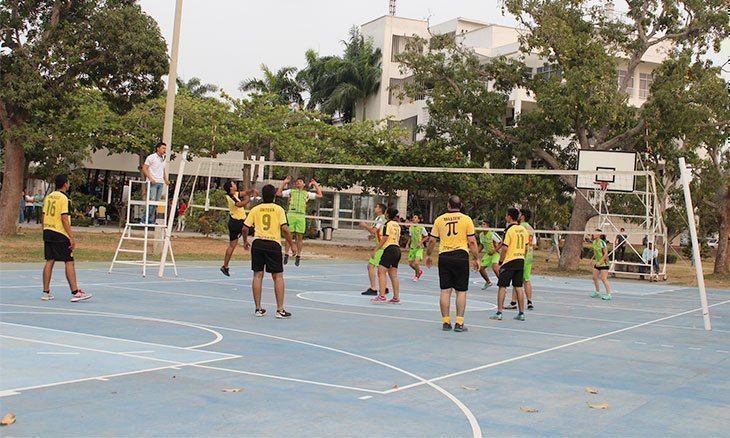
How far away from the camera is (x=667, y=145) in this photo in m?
31.1

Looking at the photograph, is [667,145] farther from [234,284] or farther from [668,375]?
[668,375]

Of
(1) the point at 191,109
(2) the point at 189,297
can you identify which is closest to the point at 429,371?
(2) the point at 189,297

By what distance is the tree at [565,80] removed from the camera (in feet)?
95.7

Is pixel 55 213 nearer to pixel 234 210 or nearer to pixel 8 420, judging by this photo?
pixel 234 210

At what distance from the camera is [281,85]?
186 feet

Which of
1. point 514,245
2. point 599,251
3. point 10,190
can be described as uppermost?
point 10,190

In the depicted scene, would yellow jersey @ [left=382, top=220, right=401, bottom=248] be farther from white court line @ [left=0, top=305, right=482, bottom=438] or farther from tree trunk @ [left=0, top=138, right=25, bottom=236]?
tree trunk @ [left=0, top=138, right=25, bottom=236]

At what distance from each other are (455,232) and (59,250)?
580 cm

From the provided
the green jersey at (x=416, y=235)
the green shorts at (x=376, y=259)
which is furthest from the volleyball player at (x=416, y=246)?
the green shorts at (x=376, y=259)

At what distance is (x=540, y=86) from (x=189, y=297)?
66.0 feet

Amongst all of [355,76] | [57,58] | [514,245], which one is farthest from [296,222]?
[355,76]

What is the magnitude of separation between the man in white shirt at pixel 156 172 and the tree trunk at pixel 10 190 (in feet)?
43.7

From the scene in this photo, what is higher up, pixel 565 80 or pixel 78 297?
pixel 565 80

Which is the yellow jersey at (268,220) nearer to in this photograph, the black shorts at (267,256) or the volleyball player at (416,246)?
the black shorts at (267,256)
